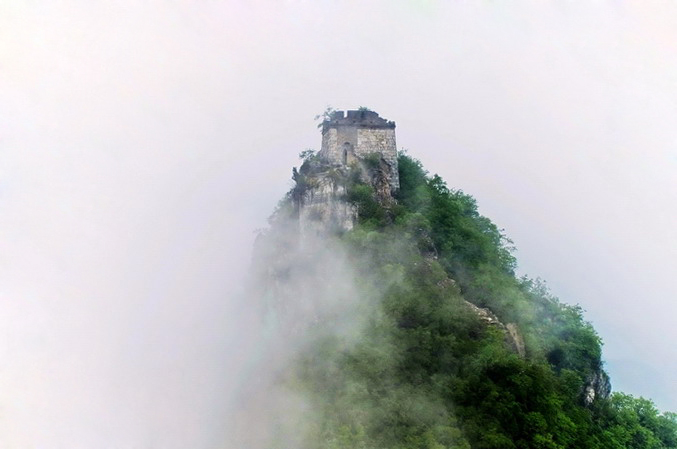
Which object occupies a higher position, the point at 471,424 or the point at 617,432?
the point at 617,432

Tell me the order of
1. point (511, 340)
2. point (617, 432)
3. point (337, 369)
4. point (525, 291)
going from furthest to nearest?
point (525, 291) < point (617, 432) < point (511, 340) < point (337, 369)

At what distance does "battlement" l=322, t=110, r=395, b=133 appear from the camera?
52.2 m

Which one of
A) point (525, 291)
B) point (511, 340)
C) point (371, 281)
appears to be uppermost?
point (525, 291)

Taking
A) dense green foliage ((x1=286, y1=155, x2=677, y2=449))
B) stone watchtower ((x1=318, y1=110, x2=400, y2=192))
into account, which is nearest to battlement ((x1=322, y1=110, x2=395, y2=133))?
stone watchtower ((x1=318, y1=110, x2=400, y2=192))

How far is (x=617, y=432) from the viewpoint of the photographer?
145ft

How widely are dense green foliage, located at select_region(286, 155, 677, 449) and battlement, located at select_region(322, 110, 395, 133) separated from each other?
4837 mm

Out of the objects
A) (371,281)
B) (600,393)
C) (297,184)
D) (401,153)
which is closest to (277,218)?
(297,184)

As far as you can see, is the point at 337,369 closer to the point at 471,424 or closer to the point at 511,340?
the point at 471,424

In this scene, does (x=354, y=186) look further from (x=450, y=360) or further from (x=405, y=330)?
(x=450, y=360)

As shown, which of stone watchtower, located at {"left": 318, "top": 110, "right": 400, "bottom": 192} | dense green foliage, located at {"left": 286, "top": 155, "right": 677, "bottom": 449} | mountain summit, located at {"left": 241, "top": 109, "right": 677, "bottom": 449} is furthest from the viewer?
stone watchtower, located at {"left": 318, "top": 110, "right": 400, "bottom": 192}

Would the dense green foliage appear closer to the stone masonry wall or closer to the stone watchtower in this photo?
the stone masonry wall

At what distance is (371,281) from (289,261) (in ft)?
32.0

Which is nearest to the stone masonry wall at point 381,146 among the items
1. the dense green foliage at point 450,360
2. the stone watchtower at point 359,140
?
the stone watchtower at point 359,140

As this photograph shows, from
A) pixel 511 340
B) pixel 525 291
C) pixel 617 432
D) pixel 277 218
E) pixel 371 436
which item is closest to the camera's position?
pixel 371 436
